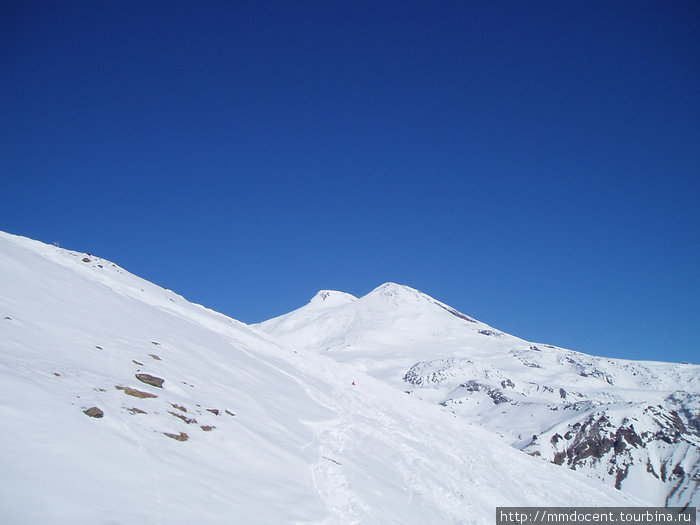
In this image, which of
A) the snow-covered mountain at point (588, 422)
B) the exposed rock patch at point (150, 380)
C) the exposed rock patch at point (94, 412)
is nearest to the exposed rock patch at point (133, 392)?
the exposed rock patch at point (150, 380)

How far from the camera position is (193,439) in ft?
39.3

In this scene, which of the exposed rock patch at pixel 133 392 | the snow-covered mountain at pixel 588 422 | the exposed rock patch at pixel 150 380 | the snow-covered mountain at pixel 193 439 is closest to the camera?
the snow-covered mountain at pixel 193 439

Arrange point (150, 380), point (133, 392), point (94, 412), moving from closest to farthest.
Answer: point (94, 412) < point (133, 392) < point (150, 380)

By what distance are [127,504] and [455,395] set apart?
14482 centimetres

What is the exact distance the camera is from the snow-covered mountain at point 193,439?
8094 mm

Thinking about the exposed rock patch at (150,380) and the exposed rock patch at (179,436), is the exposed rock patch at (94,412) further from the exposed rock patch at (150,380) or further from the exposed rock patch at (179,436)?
the exposed rock patch at (150,380)

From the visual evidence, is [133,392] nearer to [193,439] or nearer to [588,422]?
[193,439]

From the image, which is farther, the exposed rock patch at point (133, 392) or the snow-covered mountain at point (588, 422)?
the snow-covered mountain at point (588, 422)

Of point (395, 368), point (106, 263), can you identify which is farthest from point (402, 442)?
point (395, 368)

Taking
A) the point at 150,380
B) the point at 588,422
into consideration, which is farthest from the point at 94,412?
the point at 588,422

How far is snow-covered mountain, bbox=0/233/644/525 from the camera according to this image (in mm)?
8094

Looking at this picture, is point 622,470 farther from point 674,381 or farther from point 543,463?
point 674,381

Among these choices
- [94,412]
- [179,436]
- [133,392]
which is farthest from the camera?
[133,392]

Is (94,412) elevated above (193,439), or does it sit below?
above
